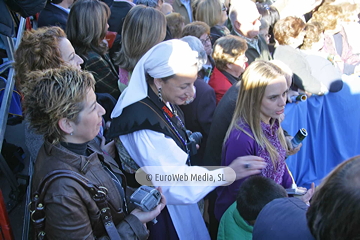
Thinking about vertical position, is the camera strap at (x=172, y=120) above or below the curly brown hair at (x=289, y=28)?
below

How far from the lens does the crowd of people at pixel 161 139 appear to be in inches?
50.2

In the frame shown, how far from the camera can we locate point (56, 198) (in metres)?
1.29

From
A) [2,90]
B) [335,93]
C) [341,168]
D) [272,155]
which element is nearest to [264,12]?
[335,93]

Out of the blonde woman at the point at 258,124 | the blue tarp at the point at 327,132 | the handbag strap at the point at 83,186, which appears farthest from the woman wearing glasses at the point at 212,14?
the handbag strap at the point at 83,186

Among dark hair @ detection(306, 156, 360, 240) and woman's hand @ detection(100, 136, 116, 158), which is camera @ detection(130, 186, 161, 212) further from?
dark hair @ detection(306, 156, 360, 240)

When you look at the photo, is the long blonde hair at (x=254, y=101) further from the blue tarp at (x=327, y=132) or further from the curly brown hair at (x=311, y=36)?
the curly brown hair at (x=311, y=36)

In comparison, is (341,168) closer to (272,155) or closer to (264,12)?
(272,155)

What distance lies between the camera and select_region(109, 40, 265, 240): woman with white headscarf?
173cm

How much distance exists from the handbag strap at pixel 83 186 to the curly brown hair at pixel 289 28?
3.28 meters

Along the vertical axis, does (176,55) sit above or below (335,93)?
above

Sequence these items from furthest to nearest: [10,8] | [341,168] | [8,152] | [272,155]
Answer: [8,152], [10,8], [272,155], [341,168]

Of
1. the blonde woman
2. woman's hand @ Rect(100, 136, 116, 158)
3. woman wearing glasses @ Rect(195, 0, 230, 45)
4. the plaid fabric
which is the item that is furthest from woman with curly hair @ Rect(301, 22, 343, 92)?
woman's hand @ Rect(100, 136, 116, 158)

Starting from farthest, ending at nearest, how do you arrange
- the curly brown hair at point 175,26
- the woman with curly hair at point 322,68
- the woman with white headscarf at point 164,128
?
the curly brown hair at point 175,26, the woman with curly hair at point 322,68, the woman with white headscarf at point 164,128

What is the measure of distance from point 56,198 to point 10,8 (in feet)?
5.95
